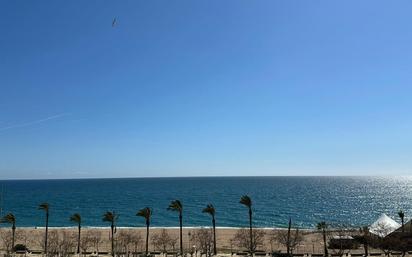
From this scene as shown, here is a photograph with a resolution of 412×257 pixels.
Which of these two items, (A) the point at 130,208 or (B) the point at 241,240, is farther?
(A) the point at 130,208

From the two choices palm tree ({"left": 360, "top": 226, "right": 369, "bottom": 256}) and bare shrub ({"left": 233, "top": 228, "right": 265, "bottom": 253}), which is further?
bare shrub ({"left": 233, "top": 228, "right": 265, "bottom": 253})

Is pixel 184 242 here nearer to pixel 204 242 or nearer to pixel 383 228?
pixel 204 242

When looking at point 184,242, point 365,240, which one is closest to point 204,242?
point 184,242

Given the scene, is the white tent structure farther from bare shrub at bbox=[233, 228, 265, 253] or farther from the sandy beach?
bare shrub at bbox=[233, 228, 265, 253]

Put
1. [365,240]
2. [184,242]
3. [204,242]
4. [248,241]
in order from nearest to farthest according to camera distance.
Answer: [365,240]
[248,241]
[204,242]
[184,242]

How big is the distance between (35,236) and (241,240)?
40276 millimetres

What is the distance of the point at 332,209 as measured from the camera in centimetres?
15088

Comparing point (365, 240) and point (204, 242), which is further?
point (204, 242)

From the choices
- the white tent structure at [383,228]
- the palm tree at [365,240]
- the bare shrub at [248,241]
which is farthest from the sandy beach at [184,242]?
the white tent structure at [383,228]

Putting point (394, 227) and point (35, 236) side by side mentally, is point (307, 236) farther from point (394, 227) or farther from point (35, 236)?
point (35, 236)

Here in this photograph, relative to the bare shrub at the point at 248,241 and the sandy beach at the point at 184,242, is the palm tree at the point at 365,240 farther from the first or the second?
the bare shrub at the point at 248,241

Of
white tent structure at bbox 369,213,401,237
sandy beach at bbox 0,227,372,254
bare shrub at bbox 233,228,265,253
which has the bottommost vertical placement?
sandy beach at bbox 0,227,372,254

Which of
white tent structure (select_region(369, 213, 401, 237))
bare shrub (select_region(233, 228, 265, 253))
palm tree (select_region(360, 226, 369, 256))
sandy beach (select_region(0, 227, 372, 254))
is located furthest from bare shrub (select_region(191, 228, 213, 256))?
white tent structure (select_region(369, 213, 401, 237))

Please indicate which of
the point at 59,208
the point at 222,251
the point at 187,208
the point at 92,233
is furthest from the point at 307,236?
the point at 59,208
